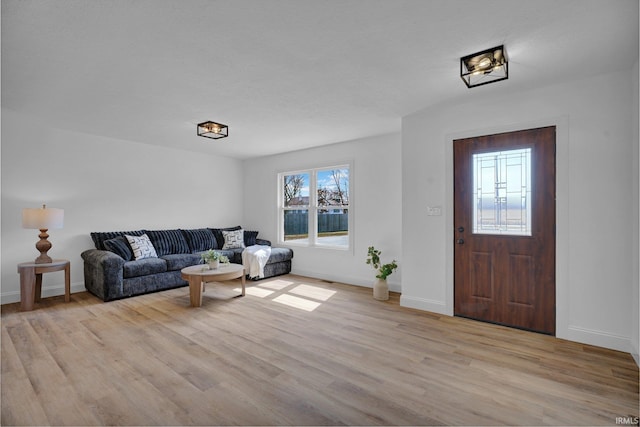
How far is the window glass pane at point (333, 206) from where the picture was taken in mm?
5496

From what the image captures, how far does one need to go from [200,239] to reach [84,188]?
2.00m

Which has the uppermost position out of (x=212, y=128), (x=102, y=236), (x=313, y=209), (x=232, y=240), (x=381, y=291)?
(x=212, y=128)

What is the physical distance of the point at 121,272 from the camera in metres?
4.25

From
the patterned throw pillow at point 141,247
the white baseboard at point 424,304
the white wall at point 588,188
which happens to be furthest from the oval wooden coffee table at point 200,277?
the white wall at point 588,188

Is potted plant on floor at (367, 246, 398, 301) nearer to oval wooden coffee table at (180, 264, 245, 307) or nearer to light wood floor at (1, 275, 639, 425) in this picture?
light wood floor at (1, 275, 639, 425)

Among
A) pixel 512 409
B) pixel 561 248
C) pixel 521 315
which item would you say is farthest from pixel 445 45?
pixel 521 315

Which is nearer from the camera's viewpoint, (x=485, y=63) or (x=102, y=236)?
(x=485, y=63)

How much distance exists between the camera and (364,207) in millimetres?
5148

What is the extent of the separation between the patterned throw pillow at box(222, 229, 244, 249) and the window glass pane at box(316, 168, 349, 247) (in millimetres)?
1651

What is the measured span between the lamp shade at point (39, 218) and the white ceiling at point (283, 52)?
1262 millimetres

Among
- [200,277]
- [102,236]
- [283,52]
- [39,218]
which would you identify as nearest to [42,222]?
[39,218]

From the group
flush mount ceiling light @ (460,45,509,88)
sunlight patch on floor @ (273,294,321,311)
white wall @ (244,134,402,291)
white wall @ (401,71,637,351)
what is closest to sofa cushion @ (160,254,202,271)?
sunlight patch on floor @ (273,294,321,311)

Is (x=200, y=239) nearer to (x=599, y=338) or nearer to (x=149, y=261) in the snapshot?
(x=149, y=261)

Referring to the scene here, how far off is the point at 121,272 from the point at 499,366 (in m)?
4.63
